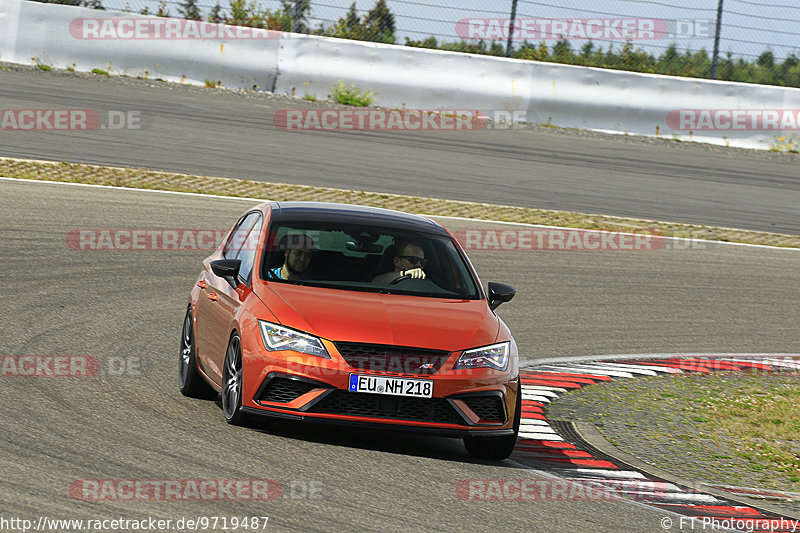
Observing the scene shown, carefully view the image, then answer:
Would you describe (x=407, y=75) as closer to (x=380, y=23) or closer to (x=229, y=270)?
(x=380, y=23)

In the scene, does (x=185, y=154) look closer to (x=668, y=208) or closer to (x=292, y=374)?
(x=668, y=208)

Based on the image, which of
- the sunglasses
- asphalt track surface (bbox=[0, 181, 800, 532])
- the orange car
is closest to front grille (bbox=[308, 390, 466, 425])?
the orange car

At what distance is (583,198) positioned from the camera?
19.2 meters

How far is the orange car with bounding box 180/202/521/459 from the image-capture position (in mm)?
7180

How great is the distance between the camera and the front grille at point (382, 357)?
716 cm

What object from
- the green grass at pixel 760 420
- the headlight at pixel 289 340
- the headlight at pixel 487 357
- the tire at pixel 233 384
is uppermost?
the headlight at pixel 289 340

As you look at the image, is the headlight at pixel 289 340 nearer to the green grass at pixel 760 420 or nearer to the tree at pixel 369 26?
the green grass at pixel 760 420

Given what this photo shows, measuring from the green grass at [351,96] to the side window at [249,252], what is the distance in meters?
14.8

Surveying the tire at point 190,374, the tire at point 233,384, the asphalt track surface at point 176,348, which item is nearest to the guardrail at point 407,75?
the asphalt track surface at point 176,348

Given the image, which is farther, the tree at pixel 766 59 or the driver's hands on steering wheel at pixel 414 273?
the tree at pixel 766 59

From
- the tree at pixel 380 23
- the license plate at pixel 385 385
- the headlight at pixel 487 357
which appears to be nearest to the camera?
the license plate at pixel 385 385

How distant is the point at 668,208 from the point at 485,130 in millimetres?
5169

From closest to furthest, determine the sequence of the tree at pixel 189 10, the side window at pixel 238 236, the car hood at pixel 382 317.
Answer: the car hood at pixel 382 317 < the side window at pixel 238 236 < the tree at pixel 189 10

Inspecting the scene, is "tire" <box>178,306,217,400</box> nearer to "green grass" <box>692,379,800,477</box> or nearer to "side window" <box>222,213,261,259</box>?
"side window" <box>222,213,261,259</box>
